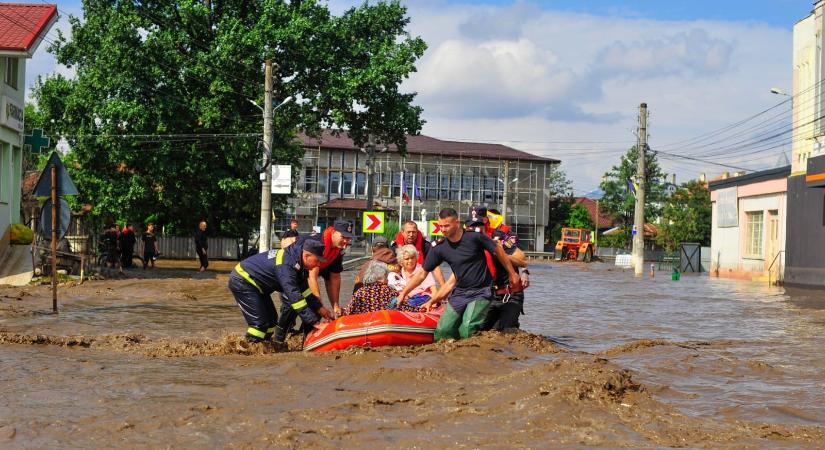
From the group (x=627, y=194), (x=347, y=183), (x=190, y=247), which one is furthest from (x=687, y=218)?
(x=190, y=247)

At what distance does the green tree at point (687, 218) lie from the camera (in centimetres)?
7781

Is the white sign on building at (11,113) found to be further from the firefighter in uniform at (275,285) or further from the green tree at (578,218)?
the green tree at (578,218)

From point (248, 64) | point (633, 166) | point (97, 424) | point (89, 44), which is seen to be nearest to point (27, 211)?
point (89, 44)

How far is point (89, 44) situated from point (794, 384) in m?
33.1

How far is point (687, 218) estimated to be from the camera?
7831cm

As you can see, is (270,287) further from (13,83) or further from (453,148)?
(453,148)

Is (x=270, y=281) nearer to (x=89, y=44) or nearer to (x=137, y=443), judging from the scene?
(x=137, y=443)

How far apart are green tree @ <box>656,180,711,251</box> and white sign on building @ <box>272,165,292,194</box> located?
54.7m

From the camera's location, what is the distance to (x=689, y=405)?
8406 millimetres

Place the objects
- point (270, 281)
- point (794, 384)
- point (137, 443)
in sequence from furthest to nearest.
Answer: point (270, 281) < point (794, 384) < point (137, 443)

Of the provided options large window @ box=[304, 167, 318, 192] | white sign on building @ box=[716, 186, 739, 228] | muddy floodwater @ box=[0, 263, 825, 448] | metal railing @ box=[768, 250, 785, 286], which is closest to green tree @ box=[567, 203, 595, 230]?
large window @ box=[304, 167, 318, 192]

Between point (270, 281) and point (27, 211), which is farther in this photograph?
point (27, 211)

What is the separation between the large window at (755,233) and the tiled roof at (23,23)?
29.1 m

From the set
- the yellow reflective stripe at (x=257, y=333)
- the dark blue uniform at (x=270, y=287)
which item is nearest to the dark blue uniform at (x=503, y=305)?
the dark blue uniform at (x=270, y=287)
